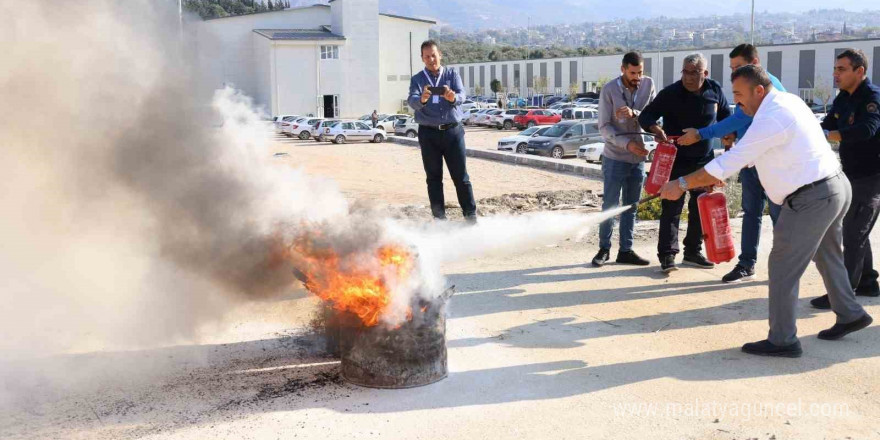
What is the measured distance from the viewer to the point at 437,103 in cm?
784

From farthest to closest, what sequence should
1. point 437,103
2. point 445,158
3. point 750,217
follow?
1. point 445,158
2. point 437,103
3. point 750,217

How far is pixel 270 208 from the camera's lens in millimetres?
5887

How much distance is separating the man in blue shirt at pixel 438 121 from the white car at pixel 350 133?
34.5 metres

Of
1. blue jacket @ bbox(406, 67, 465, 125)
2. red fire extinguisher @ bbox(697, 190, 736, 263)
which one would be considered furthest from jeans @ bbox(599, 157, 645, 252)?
blue jacket @ bbox(406, 67, 465, 125)

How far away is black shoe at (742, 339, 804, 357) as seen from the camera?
521 cm

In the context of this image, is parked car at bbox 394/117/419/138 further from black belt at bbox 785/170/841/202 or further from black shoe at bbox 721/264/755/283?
black belt at bbox 785/170/841/202

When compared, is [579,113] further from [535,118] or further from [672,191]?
[672,191]

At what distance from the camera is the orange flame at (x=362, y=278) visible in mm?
4676

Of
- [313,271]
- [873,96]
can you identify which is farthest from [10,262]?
[873,96]

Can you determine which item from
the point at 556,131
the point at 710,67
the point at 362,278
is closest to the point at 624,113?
the point at 362,278

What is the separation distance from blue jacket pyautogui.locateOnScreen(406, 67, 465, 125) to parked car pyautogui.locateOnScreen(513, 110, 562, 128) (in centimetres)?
4659

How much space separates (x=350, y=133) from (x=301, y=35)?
90.2 ft

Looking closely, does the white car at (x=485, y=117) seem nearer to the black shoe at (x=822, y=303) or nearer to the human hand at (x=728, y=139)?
the human hand at (x=728, y=139)

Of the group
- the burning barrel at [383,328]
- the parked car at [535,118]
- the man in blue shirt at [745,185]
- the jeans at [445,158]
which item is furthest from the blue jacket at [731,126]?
the parked car at [535,118]
